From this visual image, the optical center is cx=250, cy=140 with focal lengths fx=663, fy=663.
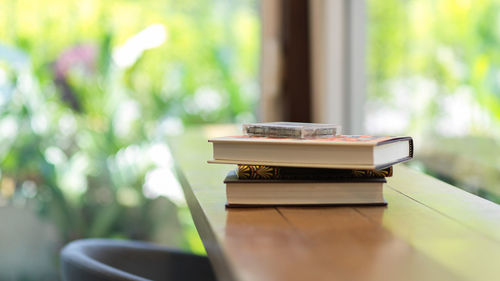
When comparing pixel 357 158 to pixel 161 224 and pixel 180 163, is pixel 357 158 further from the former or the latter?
pixel 161 224

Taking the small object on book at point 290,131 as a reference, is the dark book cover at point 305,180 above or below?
below

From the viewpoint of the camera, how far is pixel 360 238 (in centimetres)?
75

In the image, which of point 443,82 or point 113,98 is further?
point 113,98

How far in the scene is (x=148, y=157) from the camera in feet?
10.2

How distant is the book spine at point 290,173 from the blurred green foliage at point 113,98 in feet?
7.12

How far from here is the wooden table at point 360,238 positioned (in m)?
0.62

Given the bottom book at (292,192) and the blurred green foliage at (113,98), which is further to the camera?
the blurred green foliage at (113,98)

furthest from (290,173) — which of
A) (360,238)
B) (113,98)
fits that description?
(113,98)

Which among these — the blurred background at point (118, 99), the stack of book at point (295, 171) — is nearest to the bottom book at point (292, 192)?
the stack of book at point (295, 171)

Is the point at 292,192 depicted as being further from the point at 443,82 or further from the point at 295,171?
the point at 443,82

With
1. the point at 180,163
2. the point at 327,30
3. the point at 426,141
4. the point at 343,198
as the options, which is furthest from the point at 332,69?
the point at 343,198

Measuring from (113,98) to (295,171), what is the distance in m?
2.25

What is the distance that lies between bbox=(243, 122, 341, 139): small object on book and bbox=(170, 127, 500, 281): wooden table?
0.34ft

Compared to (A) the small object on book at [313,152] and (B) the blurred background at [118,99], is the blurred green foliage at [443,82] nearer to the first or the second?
(B) the blurred background at [118,99]
